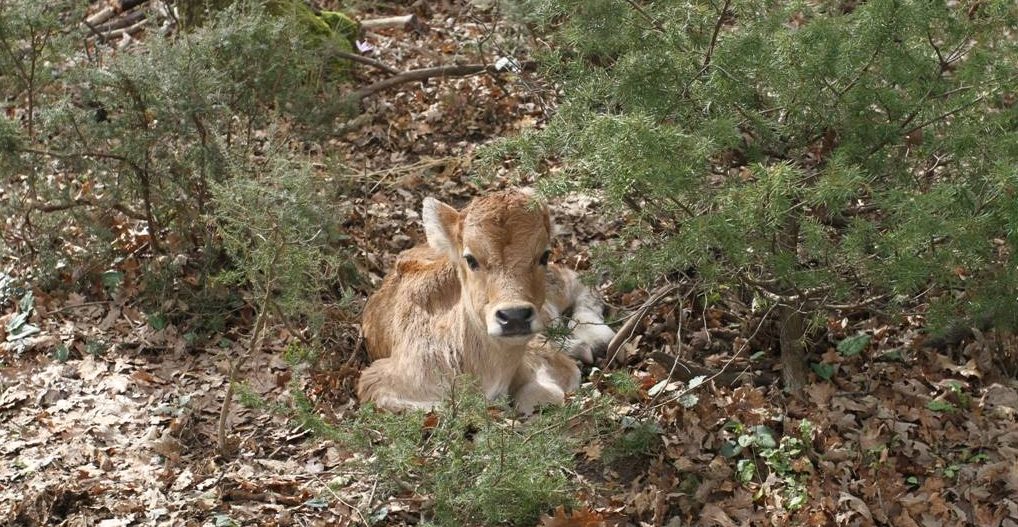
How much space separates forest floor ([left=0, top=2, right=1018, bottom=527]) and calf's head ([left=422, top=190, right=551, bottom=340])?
0.46 metres

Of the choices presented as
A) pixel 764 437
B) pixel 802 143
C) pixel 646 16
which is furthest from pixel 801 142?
pixel 764 437

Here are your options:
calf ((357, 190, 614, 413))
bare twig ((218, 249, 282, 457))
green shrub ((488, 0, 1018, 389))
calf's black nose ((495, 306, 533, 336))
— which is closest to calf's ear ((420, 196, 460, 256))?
calf ((357, 190, 614, 413))

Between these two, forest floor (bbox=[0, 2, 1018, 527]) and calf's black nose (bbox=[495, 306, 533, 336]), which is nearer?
forest floor (bbox=[0, 2, 1018, 527])

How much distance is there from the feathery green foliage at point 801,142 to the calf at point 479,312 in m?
0.71

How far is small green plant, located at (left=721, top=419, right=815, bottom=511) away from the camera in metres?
7.29

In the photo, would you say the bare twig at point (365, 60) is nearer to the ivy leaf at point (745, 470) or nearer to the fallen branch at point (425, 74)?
the fallen branch at point (425, 74)

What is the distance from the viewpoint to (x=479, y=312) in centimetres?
822

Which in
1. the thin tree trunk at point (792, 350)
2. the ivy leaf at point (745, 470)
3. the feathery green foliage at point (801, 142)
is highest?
the feathery green foliage at point (801, 142)

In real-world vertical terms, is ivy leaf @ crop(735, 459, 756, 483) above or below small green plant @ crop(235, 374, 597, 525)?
below

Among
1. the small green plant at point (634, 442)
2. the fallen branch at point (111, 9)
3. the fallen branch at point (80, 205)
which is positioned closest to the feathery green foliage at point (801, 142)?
the small green plant at point (634, 442)

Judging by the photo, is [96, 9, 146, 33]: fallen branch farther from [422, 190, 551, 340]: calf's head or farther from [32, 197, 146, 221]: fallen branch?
[422, 190, 551, 340]: calf's head

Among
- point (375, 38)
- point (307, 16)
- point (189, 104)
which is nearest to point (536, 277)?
point (189, 104)

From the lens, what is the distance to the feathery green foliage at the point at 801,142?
6.29m

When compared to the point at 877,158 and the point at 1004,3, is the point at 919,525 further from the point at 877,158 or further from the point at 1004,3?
the point at 1004,3
